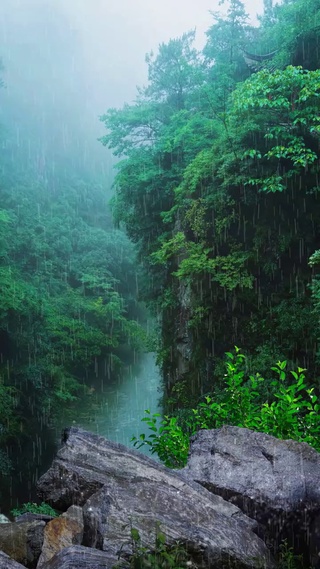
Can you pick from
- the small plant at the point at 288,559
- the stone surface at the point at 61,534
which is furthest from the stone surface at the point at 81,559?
the small plant at the point at 288,559

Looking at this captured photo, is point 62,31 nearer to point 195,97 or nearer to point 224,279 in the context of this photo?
point 195,97

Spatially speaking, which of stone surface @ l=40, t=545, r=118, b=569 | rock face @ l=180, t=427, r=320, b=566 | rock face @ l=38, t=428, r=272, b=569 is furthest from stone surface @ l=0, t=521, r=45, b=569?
rock face @ l=180, t=427, r=320, b=566

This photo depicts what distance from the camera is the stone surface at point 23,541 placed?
434 centimetres

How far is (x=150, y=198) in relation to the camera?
18.2 metres

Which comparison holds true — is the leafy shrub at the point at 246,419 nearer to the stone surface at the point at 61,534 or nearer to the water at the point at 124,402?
the stone surface at the point at 61,534

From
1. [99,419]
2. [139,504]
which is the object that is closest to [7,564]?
[139,504]

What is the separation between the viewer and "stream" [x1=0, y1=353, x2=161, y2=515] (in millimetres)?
16344

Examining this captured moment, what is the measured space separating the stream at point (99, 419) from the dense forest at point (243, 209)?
5383 millimetres

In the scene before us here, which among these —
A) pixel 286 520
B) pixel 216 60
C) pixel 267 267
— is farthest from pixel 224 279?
pixel 216 60

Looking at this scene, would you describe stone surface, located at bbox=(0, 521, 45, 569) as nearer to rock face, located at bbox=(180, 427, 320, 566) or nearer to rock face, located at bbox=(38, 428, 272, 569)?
rock face, located at bbox=(38, 428, 272, 569)

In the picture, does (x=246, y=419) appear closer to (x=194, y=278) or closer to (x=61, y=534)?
(x=61, y=534)

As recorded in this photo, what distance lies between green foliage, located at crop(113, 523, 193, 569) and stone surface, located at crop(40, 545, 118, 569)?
12 cm

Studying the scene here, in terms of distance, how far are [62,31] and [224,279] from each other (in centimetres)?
8936

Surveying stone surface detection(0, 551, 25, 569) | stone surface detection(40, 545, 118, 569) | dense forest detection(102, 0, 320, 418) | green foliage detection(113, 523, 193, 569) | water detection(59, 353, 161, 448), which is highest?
dense forest detection(102, 0, 320, 418)
